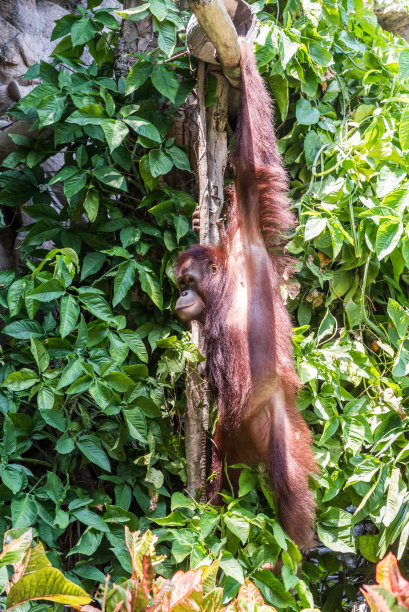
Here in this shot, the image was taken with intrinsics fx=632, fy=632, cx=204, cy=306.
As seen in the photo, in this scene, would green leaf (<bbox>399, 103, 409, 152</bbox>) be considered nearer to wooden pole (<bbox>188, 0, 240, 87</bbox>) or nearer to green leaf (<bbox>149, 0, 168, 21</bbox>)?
wooden pole (<bbox>188, 0, 240, 87</bbox>)

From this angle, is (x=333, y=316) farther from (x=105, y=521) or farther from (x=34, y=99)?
(x=34, y=99)

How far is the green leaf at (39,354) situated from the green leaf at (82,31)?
1.28 m

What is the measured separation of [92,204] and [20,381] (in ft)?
2.54

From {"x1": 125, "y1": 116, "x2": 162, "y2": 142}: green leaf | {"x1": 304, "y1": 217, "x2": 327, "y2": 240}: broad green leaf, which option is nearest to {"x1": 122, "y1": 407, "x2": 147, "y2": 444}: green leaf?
{"x1": 304, "y1": 217, "x2": 327, "y2": 240}: broad green leaf

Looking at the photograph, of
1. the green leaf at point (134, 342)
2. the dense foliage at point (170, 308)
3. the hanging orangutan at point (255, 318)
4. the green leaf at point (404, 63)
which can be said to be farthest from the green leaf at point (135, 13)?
the green leaf at point (134, 342)

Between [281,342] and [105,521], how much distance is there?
83 cm

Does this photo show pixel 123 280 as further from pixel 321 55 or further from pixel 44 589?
pixel 44 589

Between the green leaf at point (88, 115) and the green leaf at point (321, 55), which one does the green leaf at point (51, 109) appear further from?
the green leaf at point (321, 55)

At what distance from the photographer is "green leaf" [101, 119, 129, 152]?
2.37 metres

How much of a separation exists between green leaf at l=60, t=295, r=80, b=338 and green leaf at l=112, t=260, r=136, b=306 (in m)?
0.24

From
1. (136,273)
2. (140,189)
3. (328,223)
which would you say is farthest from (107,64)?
(328,223)

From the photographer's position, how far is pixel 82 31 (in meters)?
2.60

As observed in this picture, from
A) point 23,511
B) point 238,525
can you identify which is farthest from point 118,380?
point 238,525

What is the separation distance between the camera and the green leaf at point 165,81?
241 centimetres
